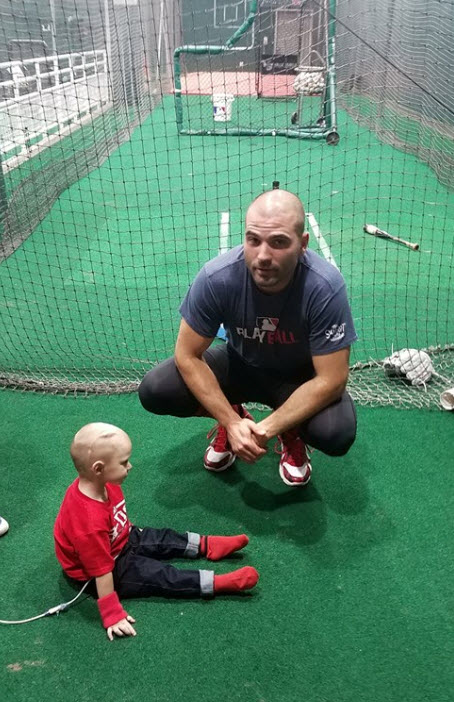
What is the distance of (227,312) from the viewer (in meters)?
1.94

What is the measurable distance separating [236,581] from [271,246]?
1.00m

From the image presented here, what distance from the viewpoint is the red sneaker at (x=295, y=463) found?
217 cm

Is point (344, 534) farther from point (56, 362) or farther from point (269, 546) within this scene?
point (56, 362)

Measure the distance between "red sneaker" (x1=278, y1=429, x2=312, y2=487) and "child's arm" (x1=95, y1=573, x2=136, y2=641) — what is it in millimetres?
798

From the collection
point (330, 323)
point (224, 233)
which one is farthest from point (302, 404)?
point (224, 233)

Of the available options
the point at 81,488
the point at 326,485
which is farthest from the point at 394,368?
the point at 81,488

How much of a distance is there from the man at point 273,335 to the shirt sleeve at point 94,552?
20.2 inches

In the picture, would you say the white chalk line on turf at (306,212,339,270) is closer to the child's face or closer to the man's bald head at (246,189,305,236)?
the man's bald head at (246,189,305,236)

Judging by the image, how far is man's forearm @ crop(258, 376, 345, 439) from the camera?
1855 mm

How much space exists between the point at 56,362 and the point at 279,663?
6.49 feet

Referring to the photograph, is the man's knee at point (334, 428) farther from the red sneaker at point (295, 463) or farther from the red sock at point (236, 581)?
the red sock at point (236, 581)

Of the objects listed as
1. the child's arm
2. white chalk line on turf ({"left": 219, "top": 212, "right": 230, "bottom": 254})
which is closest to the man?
the child's arm

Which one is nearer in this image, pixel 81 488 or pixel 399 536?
pixel 81 488

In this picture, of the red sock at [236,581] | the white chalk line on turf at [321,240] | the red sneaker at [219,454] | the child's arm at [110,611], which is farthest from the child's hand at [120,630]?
the white chalk line on turf at [321,240]
